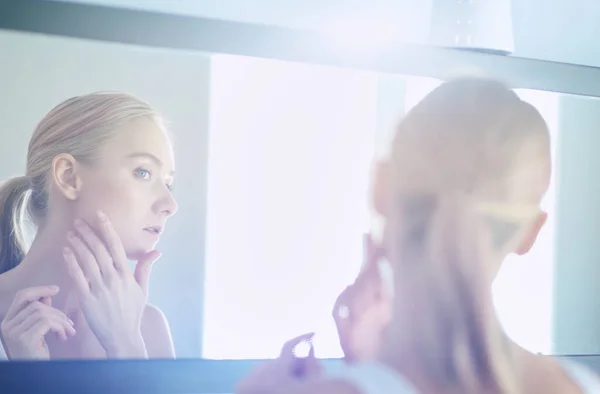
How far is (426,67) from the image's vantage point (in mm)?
1001

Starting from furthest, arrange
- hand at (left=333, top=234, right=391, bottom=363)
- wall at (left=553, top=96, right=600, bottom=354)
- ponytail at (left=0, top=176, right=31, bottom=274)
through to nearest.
Result: wall at (left=553, top=96, right=600, bottom=354) → hand at (left=333, top=234, right=391, bottom=363) → ponytail at (left=0, top=176, right=31, bottom=274)

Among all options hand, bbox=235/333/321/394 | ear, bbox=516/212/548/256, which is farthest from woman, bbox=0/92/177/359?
ear, bbox=516/212/548/256

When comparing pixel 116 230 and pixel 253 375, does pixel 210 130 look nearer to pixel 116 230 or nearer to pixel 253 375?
pixel 116 230

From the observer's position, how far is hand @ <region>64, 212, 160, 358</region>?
88 centimetres

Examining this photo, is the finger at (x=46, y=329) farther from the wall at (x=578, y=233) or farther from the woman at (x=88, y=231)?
the wall at (x=578, y=233)

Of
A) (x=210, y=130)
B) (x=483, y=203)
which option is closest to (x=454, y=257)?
(x=483, y=203)

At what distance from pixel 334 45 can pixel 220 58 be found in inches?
6.9

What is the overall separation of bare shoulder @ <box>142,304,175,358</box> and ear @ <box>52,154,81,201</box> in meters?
0.19

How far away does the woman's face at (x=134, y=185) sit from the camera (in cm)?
88

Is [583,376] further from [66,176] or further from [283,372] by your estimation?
[66,176]

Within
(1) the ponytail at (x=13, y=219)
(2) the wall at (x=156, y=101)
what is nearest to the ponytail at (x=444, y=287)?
(2) the wall at (x=156, y=101)

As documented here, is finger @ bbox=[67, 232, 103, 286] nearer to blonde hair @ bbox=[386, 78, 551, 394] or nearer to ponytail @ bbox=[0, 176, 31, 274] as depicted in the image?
ponytail @ bbox=[0, 176, 31, 274]

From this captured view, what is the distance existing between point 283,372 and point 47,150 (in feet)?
1.51

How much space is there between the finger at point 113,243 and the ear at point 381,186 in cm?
38
